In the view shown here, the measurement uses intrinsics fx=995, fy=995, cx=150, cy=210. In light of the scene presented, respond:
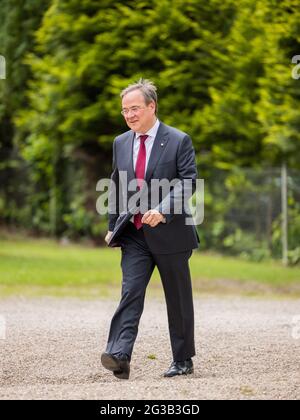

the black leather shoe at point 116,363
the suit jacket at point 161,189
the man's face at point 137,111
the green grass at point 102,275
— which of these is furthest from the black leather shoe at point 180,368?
the green grass at point 102,275

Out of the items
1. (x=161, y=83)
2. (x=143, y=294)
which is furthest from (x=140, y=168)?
(x=161, y=83)

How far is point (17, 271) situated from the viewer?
16.6m

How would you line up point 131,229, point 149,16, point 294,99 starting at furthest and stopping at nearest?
point 149,16 < point 294,99 < point 131,229

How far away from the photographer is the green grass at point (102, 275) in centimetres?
1473

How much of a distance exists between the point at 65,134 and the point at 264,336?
14.0 m

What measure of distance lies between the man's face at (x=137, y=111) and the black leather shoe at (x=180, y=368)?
174 cm

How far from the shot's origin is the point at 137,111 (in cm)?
703

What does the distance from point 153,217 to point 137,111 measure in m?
0.77

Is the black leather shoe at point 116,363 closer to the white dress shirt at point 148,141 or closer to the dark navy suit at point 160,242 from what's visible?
the dark navy suit at point 160,242

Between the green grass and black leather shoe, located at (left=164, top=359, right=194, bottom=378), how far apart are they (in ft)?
21.6

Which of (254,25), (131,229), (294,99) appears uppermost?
(254,25)

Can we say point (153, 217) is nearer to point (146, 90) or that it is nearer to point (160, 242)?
point (160, 242)
